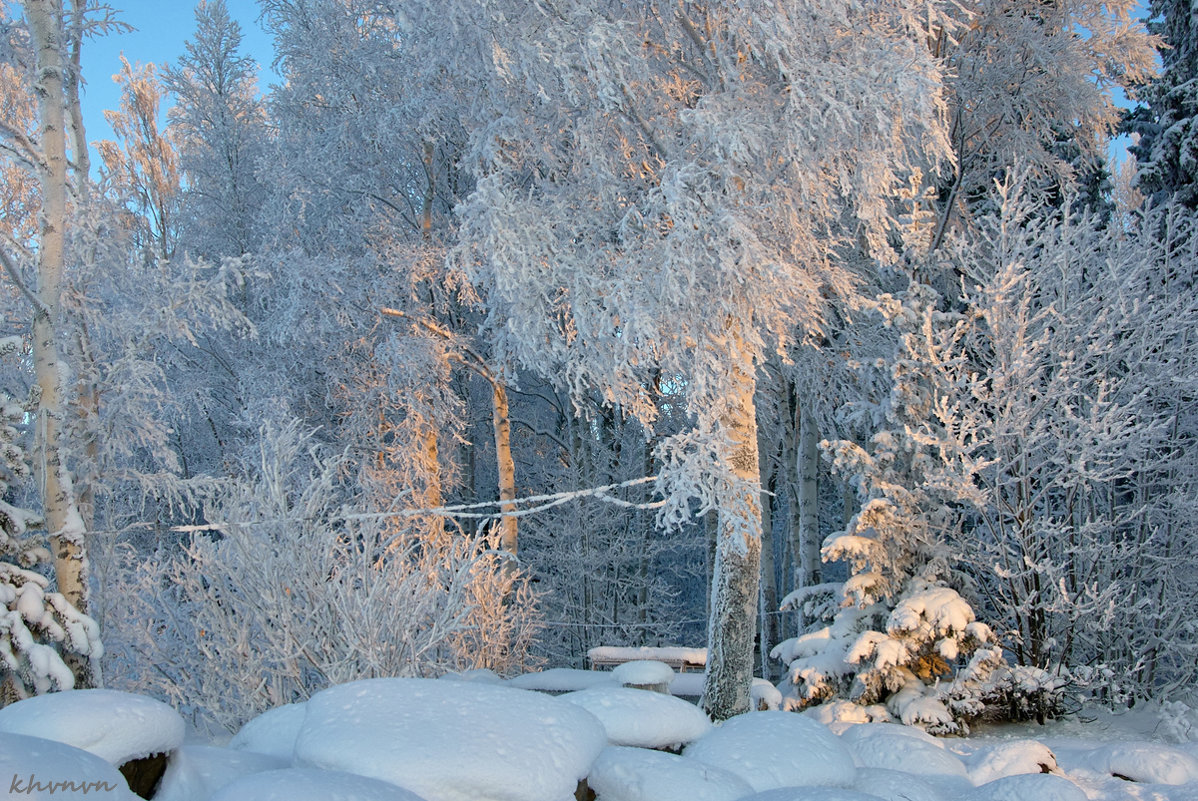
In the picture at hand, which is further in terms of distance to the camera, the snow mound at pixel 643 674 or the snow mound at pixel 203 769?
the snow mound at pixel 643 674

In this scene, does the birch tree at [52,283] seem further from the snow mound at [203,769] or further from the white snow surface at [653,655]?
the white snow surface at [653,655]

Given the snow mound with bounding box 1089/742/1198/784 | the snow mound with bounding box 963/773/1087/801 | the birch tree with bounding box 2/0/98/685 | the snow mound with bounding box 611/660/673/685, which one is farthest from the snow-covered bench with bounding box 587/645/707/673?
the snow mound with bounding box 963/773/1087/801

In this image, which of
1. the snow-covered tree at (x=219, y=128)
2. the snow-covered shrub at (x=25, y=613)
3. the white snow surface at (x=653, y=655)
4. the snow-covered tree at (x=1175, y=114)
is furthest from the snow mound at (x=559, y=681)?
the snow-covered tree at (x=1175, y=114)

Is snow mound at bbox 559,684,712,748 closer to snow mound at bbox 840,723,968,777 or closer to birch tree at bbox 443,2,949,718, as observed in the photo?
snow mound at bbox 840,723,968,777

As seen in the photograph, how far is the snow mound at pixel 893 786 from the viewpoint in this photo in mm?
4371

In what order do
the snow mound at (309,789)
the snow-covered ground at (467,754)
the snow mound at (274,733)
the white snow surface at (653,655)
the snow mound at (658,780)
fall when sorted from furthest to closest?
1. the white snow surface at (653,655)
2. the snow mound at (274,733)
3. the snow mound at (658,780)
4. the snow-covered ground at (467,754)
5. the snow mound at (309,789)

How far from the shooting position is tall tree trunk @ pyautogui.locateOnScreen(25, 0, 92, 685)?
24.7ft

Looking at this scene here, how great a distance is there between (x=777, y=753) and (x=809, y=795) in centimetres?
82

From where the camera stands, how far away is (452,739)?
11.2 ft

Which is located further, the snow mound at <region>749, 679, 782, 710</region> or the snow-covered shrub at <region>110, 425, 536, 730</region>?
the snow mound at <region>749, 679, 782, 710</region>

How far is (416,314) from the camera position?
1298 cm

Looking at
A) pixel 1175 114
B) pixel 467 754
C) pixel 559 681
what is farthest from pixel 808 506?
pixel 467 754

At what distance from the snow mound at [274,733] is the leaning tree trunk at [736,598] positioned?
415cm

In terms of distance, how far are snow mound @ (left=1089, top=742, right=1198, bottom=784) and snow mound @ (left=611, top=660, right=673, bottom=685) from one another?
11.7 ft
